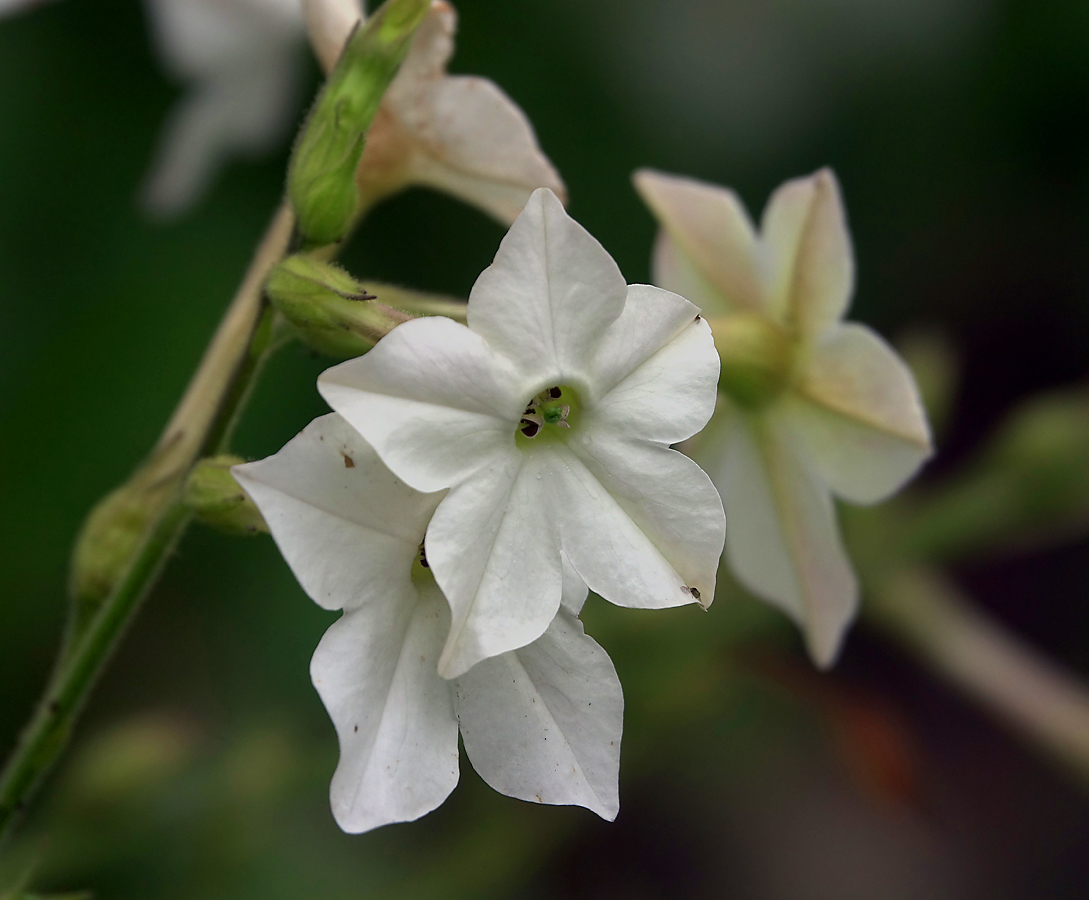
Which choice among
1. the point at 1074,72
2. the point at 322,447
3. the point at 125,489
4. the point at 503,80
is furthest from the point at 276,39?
the point at 1074,72

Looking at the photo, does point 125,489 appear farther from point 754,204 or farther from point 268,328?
point 754,204

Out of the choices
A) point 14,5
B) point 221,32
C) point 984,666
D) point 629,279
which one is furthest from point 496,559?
point 629,279

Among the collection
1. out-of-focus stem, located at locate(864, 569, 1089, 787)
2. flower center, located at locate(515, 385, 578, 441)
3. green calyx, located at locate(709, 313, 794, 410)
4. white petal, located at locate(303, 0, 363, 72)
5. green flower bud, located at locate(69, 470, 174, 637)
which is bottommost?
out-of-focus stem, located at locate(864, 569, 1089, 787)

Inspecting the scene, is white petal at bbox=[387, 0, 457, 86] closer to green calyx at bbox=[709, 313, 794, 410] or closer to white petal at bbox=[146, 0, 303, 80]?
green calyx at bbox=[709, 313, 794, 410]

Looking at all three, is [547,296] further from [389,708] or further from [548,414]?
[389,708]

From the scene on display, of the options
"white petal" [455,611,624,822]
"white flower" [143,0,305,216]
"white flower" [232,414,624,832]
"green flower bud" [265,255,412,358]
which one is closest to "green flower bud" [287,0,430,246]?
"green flower bud" [265,255,412,358]

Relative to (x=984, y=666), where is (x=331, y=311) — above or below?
above
